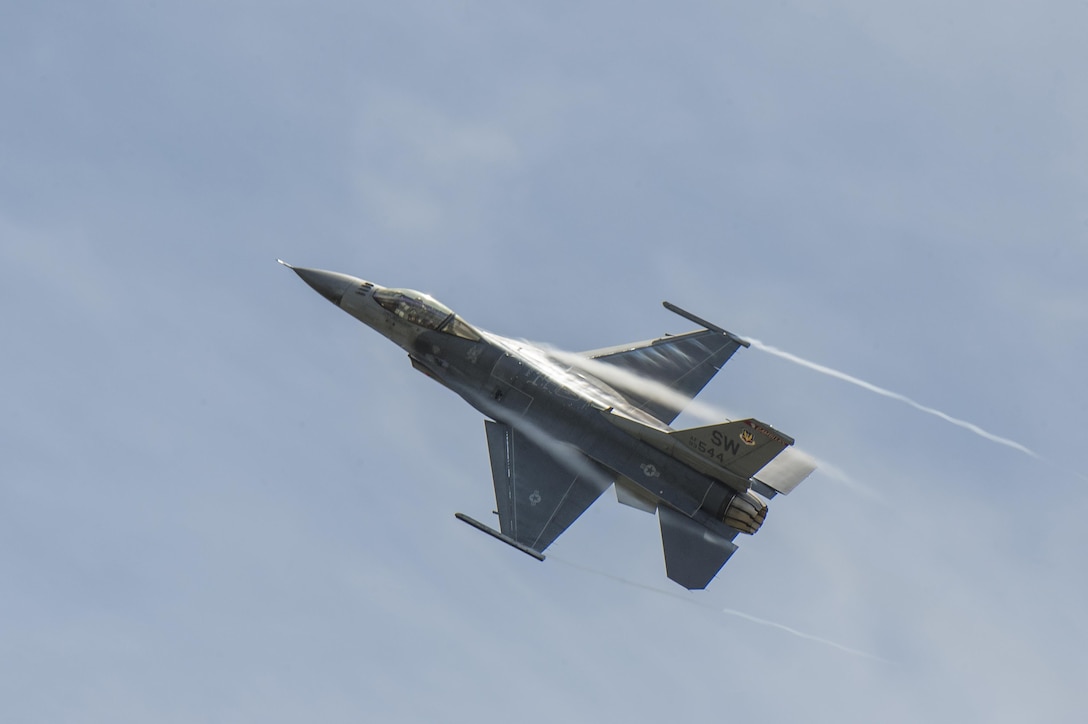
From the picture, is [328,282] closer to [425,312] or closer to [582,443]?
[425,312]

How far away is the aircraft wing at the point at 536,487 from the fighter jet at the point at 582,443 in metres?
0.03

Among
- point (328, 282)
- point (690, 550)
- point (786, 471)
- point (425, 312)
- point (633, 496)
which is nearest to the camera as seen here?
point (690, 550)

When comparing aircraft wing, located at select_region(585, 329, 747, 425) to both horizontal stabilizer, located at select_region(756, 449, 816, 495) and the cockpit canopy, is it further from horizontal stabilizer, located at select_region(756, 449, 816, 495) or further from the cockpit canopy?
the cockpit canopy

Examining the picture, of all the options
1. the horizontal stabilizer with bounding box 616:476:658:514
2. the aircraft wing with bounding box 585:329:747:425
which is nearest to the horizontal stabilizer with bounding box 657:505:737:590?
the horizontal stabilizer with bounding box 616:476:658:514

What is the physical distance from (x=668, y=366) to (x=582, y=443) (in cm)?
551

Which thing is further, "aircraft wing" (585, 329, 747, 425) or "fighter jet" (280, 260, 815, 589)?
"aircraft wing" (585, 329, 747, 425)

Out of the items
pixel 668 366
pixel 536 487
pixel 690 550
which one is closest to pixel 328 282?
pixel 536 487

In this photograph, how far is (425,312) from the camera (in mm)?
42781

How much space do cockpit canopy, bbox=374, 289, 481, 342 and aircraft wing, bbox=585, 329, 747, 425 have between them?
479 cm

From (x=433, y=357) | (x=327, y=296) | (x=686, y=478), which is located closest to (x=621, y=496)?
(x=686, y=478)

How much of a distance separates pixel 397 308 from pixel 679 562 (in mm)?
12699

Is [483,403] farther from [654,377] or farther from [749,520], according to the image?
[749,520]

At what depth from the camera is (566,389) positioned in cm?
4125

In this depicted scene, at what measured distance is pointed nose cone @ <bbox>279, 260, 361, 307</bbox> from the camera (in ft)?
144
